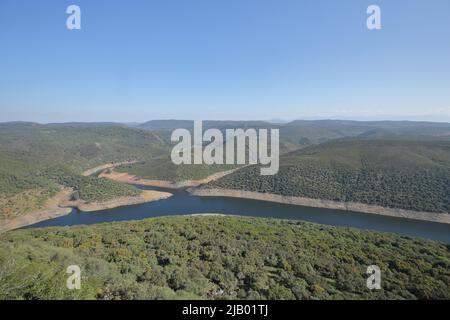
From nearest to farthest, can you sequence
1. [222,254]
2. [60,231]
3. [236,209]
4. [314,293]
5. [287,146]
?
[314,293] → [222,254] → [60,231] → [236,209] → [287,146]

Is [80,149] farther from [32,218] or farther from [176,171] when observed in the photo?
[32,218]

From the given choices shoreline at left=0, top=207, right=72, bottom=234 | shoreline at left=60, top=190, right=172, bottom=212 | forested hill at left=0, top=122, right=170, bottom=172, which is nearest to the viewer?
shoreline at left=0, top=207, right=72, bottom=234

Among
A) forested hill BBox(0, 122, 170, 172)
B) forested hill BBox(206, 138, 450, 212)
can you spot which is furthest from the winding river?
forested hill BBox(0, 122, 170, 172)

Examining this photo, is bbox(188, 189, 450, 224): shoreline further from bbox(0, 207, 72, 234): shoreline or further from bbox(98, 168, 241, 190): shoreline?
bbox(0, 207, 72, 234): shoreline

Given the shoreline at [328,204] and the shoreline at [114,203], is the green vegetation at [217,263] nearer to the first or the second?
the shoreline at [328,204]
